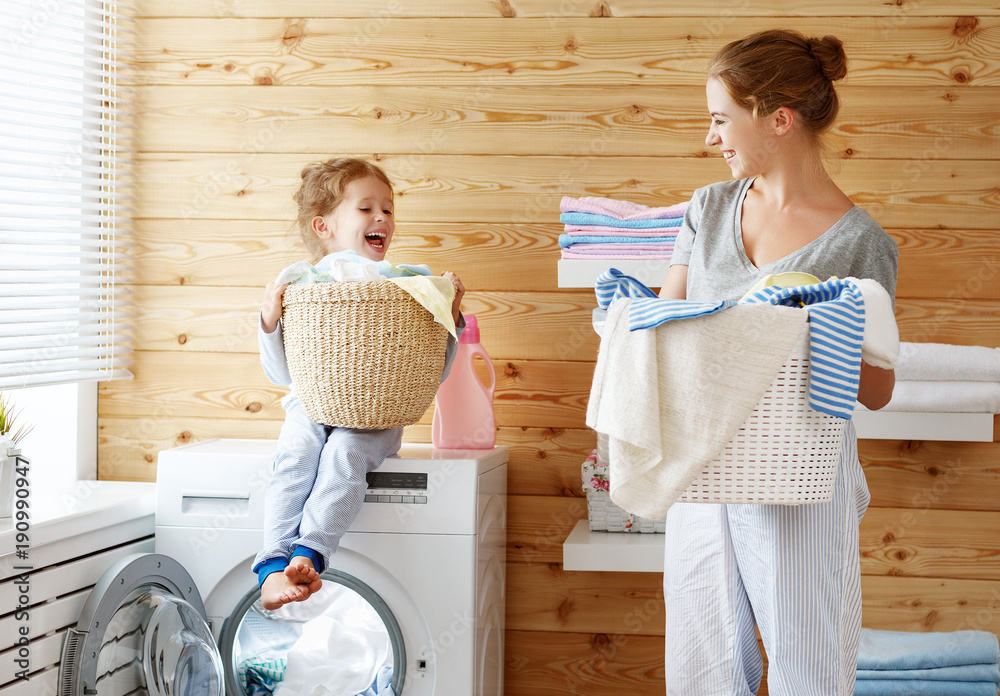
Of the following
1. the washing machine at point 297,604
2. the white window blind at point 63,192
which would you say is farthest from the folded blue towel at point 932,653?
the white window blind at point 63,192

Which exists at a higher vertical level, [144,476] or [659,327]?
[659,327]

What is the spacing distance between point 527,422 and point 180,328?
35.3 inches

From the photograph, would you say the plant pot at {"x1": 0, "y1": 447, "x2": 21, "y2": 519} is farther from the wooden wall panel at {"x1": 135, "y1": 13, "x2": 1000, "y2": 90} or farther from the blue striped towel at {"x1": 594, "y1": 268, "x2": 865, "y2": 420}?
the blue striped towel at {"x1": 594, "y1": 268, "x2": 865, "y2": 420}

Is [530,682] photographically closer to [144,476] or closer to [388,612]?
[388,612]

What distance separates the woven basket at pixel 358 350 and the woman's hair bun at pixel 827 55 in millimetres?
775

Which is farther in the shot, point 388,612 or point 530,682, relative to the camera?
point 530,682

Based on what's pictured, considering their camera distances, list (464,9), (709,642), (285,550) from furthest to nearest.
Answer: (464,9)
(285,550)
(709,642)

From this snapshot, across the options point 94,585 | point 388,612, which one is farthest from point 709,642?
point 94,585

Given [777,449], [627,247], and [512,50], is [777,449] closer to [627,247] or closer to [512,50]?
[627,247]

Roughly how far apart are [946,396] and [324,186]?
137 cm

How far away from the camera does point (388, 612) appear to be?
1.71 m

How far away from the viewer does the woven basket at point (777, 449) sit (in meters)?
1.08

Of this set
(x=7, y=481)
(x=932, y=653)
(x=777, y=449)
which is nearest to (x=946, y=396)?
(x=932, y=653)

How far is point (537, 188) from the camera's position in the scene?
212 centimetres
